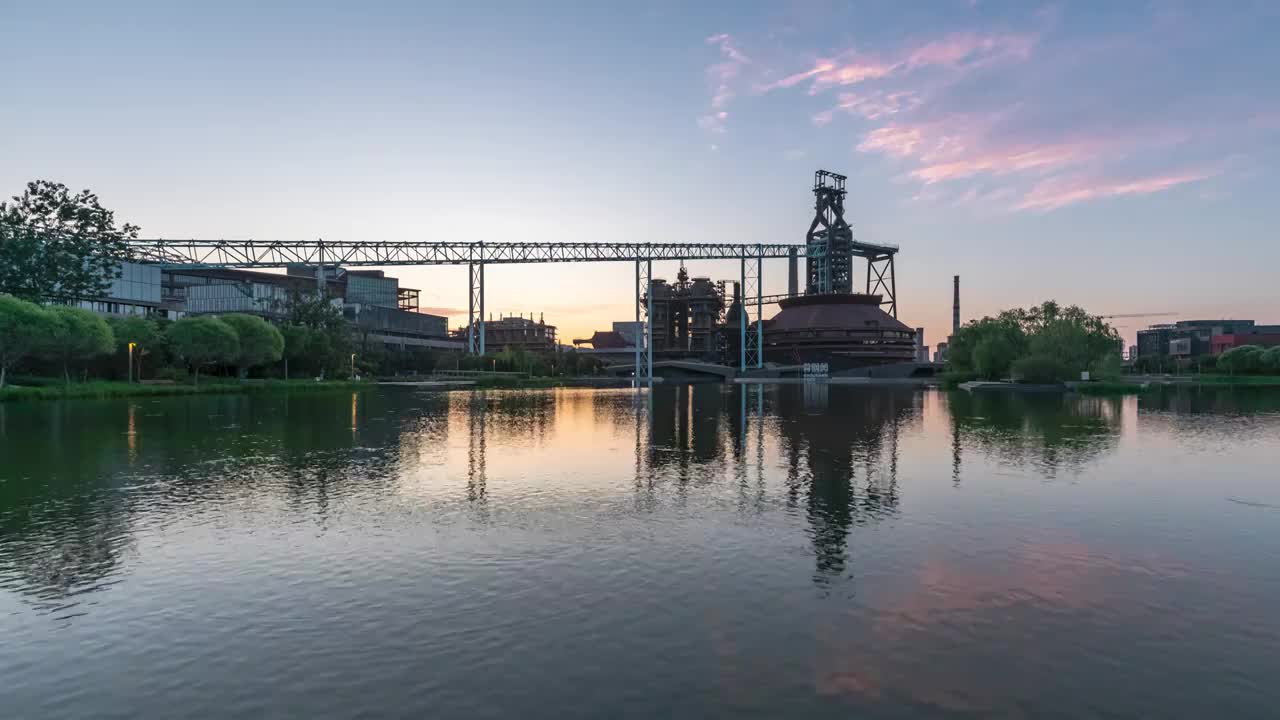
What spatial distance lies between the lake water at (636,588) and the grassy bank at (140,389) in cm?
4609

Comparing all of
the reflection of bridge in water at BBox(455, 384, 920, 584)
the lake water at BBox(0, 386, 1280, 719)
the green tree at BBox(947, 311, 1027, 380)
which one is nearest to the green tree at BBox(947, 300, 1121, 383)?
the green tree at BBox(947, 311, 1027, 380)

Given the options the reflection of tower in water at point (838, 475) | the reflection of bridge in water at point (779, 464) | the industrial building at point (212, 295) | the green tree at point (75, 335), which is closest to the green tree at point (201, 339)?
the green tree at point (75, 335)

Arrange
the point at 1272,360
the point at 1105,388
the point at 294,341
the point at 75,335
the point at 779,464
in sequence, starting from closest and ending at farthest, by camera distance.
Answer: the point at 779,464, the point at 75,335, the point at 1105,388, the point at 294,341, the point at 1272,360

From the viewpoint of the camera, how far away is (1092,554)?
1455 centimetres

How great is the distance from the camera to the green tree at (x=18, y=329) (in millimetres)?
60094

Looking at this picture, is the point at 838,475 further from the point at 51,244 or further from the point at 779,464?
the point at 51,244

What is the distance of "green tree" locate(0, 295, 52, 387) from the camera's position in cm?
6009

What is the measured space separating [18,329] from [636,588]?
6950 centimetres

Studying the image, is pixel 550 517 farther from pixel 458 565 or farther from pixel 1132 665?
pixel 1132 665

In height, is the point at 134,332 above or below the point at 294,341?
above

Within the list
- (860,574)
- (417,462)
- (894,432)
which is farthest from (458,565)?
(894,432)

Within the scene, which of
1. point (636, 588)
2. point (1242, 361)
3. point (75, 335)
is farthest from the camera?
point (1242, 361)

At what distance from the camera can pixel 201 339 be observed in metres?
83.7

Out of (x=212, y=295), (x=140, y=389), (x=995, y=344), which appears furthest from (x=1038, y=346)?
(x=212, y=295)
